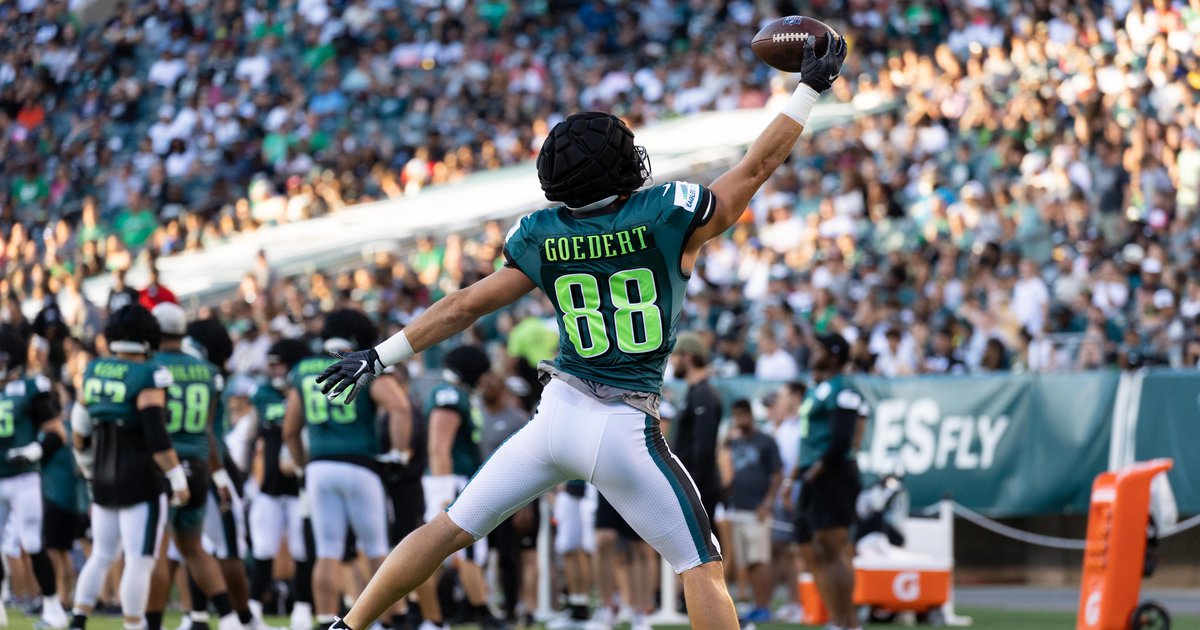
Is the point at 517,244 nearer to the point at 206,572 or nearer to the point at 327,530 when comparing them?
the point at 327,530

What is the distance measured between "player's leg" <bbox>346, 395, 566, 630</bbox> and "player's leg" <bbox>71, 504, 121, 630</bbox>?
3.86 metres

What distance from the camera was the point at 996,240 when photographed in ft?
61.8

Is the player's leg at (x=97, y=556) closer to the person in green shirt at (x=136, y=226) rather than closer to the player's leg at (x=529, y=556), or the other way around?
the player's leg at (x=529, y=556)

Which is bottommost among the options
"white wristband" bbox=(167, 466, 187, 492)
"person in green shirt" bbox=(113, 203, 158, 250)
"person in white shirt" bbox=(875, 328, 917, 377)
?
"white wristband" bbox=(167, 466, 187, 492)

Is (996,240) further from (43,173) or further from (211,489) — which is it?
(43,173)

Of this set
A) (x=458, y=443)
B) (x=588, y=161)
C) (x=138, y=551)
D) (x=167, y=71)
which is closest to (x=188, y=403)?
(x=138, y=551)

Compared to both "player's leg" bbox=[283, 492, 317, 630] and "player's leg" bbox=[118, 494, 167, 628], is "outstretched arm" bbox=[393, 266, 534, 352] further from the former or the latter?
"player's leg" bbox=[283, 492, 317, 630]

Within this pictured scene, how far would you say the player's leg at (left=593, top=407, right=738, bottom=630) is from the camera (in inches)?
247

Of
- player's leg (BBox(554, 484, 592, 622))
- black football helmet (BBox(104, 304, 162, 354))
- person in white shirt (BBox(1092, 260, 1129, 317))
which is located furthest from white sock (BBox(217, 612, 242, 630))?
person in white shirt (BBox(1092, 260, 1129, 317))

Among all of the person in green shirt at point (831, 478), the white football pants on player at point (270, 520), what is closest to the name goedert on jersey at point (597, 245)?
the person in green shirt at point (831, 478)

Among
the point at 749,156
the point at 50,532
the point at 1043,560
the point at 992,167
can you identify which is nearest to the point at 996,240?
the point at 992,167

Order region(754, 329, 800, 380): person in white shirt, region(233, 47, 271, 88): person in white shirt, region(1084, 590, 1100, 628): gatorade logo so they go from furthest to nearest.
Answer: region(233, 47, 271, 88): person in white shirt, region(754, 329, 800, 380): person in white shirt, region(1084, 590, 1100, 628): gatorade logo

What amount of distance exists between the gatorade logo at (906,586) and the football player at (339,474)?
4.08m

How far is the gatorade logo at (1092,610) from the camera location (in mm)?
9781
